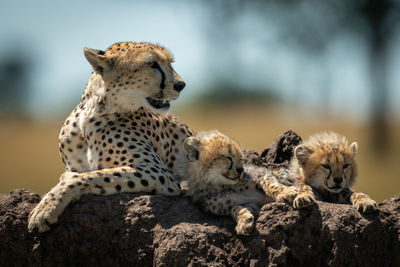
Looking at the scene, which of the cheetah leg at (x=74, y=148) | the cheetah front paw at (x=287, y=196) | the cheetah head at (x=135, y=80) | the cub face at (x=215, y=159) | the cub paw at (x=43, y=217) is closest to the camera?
the cheetah front paw at (x=287, y=196)

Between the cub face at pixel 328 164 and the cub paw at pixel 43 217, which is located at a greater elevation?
the cub face at pixel 328 164

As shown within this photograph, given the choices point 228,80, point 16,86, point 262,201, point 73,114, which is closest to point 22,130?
point 228,80

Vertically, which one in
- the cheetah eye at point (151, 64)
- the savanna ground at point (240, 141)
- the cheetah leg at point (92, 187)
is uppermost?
the savanna ground at point (240, 141)

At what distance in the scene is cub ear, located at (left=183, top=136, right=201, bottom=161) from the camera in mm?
4395

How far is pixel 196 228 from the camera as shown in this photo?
392 centimetres

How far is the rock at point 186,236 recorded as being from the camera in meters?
3.81

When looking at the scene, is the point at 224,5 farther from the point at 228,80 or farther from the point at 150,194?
the point at 150,194

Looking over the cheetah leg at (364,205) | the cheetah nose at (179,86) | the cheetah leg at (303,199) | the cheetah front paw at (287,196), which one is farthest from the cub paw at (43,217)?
the cheetah leg at (364,205)

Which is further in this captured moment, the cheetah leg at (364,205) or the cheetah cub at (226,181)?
the cheetah cub at (226,181)

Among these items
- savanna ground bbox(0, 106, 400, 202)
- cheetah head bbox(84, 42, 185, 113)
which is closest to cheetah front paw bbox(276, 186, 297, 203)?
cheetah head bbox(84, 42, 185, 113)

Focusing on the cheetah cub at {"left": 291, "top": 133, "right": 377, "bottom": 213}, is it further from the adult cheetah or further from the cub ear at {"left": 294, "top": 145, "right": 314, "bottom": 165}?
the adult cheetah

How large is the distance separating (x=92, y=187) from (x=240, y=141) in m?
9.33

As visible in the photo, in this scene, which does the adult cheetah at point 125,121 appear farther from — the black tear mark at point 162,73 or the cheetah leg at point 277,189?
the cheetah leg at point 277,189

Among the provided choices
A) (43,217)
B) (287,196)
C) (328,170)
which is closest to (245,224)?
(287,196)
